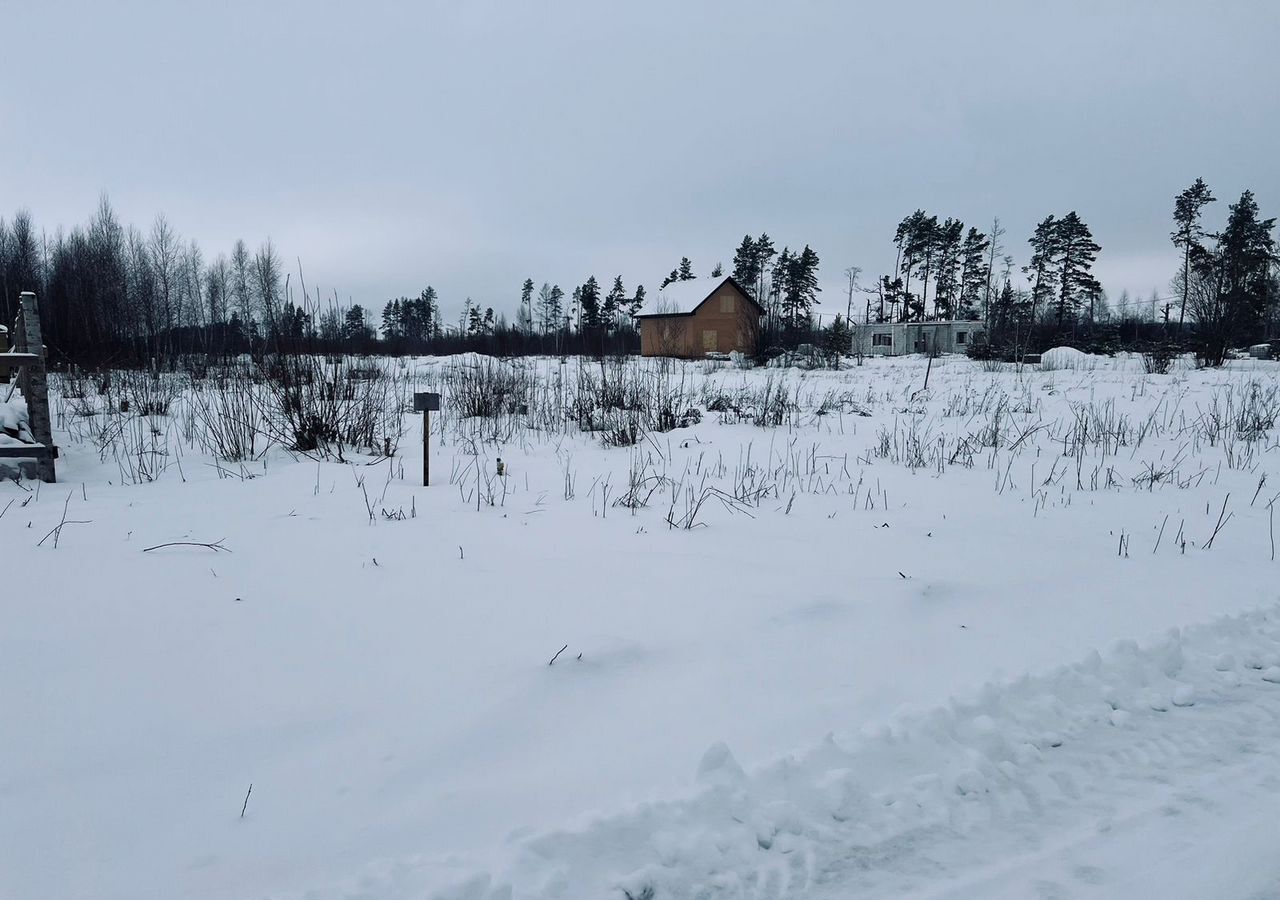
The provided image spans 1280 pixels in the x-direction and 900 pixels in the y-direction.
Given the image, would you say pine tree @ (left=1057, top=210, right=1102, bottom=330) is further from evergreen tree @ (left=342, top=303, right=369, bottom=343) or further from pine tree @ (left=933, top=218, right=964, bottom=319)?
evergreen tree @ (left=342, top=303, right=369, bottom=343)

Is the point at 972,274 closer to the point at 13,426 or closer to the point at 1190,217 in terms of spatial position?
the point at 1190,217

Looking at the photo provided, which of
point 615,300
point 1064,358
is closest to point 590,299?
point 615,300

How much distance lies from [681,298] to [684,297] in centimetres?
21

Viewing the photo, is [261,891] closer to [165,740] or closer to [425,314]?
[165,740]

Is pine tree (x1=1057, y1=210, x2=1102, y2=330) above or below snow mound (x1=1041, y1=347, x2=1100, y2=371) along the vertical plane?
above

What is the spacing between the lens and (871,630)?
246cm

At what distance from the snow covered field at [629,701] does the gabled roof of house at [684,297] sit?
35264mm

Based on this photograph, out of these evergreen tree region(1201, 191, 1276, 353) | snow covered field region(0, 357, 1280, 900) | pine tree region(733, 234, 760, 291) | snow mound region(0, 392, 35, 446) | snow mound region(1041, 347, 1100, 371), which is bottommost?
snow covered field region(0, 357, 1280, 900)

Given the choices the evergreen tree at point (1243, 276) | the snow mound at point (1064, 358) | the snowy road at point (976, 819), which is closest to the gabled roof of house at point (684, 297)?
the snow mound at point (1064, 358)

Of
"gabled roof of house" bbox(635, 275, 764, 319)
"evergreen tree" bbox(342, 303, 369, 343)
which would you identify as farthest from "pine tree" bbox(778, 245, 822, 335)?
"evergreen tree" bbox(342, 303, 369, 343)

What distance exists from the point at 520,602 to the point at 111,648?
1366 mm

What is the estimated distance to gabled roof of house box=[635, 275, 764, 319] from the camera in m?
38.4

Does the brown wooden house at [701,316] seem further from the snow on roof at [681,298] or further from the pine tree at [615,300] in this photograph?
the pine tree at [615,300]

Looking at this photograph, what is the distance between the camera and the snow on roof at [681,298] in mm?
38531
